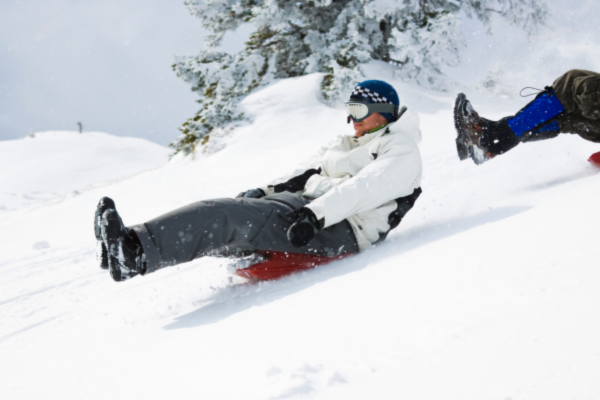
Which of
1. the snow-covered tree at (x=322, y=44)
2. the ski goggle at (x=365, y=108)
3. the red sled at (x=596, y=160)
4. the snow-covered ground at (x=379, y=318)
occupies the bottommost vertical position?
the snow-covered ground at (x=379, y=318)

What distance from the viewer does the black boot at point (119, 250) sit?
1.74 m

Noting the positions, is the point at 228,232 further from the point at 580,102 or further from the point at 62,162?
the point at 62,162

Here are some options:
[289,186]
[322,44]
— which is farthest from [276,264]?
[322,44]

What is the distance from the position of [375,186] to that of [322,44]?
8309 mm

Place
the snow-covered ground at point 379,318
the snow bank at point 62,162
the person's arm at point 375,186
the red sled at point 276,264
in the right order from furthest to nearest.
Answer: the snow bank at point 62,162 < the red sled at point 276,264 < the person's arm at point 375,186 < the snow-covered ground at point 379,318

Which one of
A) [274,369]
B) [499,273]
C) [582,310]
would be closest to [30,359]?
[274,369]

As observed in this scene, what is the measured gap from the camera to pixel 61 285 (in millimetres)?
3301

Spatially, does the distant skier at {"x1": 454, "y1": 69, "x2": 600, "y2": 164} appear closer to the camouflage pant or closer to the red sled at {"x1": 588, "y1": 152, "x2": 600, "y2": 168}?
the camouflage pant

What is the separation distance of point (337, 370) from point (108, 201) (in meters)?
1.33

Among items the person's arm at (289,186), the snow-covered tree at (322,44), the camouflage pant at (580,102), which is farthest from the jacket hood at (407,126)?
the snow-covered tree at (322,44)

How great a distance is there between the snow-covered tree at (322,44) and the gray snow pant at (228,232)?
6.59 metres

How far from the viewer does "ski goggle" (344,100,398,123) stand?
264 cm

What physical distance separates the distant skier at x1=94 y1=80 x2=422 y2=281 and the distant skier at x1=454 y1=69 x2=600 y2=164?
0.71 meters

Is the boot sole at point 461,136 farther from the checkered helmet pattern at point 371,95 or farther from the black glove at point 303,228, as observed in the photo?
the black glove at point 303,228
